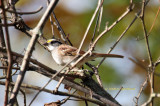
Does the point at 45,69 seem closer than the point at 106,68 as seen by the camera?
Yes

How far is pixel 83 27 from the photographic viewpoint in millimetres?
4746

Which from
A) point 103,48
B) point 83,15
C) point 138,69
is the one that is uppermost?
point 83,15

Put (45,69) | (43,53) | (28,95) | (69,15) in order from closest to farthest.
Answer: (45,69)
(28,95)
(43,53)
(69,15)

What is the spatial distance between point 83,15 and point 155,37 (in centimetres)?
121

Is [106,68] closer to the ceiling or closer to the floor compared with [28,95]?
closer to the ceiling

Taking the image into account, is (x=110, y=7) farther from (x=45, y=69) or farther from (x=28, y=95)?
(x=45, y=69)

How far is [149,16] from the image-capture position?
4.22m

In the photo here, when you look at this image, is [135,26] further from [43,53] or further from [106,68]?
[43,53]

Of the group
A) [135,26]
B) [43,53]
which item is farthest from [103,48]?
[43,53]

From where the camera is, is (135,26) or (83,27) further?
(83,27)

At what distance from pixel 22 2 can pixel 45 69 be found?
9.27 feet

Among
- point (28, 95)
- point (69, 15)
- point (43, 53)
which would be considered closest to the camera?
point (28, 95)

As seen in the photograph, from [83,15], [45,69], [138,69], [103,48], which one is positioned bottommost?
[45,69]

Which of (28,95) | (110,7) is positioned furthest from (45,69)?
(110,7)
